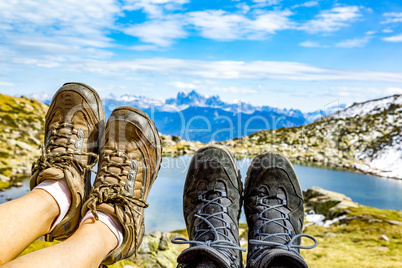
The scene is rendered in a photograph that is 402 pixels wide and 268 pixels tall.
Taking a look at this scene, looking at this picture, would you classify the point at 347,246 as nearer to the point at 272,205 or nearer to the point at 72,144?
the point at 272,205

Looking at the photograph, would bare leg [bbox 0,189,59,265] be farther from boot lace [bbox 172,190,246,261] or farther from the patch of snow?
the patch of snow

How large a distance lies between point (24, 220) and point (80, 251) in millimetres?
726

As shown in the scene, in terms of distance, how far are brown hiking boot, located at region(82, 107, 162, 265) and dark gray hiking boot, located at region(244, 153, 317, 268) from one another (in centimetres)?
148

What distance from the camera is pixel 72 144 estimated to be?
4.01 m

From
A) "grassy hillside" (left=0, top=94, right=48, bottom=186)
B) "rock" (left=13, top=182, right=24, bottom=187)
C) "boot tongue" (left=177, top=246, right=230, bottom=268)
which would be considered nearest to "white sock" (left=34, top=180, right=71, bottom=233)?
"boot tongue" (left=177, top=246, right=230, bottom=268)

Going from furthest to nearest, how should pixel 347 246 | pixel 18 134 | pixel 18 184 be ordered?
1. pixel 18 134
2. pixel 18 184
3. pixel 347 246

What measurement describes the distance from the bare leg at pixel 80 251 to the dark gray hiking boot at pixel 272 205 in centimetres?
176

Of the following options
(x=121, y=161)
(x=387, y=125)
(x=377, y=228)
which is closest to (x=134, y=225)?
(x=121, y=161)

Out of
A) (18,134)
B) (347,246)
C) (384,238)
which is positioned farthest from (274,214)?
(18,134)

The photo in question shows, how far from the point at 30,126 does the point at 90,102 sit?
138 ft

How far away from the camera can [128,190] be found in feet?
12.2

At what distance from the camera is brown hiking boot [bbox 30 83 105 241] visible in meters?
3.34

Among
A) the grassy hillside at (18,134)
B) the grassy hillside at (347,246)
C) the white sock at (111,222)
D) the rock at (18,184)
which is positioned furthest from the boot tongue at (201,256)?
the grassy hillside at (18,134)

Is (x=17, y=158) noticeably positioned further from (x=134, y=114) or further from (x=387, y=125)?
(x=387, y=125)
